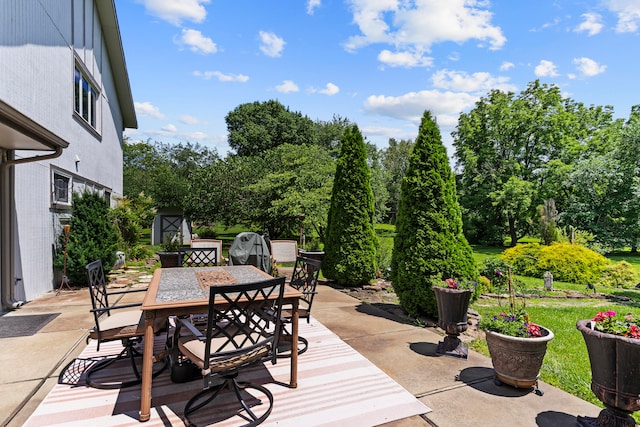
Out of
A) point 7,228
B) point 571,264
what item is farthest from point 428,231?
point 571,264

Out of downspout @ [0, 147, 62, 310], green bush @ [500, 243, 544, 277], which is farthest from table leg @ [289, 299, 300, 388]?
green bush @ [500, 243, 544, 277]

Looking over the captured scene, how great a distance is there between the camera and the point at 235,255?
6238 mm

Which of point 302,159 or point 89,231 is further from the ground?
point 302,159

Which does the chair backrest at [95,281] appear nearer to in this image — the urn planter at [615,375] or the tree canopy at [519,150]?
the urn planter at [615,375]

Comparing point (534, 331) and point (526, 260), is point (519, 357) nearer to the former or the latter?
point (534, 331)

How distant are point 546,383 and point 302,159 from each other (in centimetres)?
992

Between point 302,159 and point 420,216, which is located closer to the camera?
point 420,216

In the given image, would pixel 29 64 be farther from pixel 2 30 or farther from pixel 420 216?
pixel 420 216

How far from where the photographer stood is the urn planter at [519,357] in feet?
9.28

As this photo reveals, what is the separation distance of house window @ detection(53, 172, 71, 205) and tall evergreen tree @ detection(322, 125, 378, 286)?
19.5ft

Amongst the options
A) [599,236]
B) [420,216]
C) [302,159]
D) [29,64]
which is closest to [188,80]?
[302,159]

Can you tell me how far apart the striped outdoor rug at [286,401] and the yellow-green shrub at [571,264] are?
30.3 feet

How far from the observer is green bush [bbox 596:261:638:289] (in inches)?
363

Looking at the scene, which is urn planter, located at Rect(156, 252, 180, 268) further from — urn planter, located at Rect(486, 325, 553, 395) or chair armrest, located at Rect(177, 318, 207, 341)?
urn planter, located at Rect(486, 325, 553, 395)
